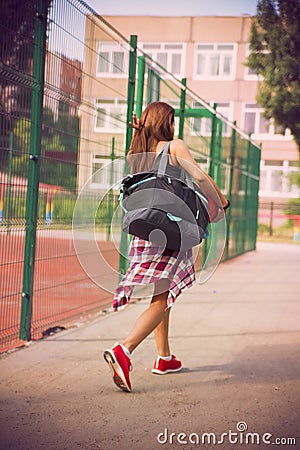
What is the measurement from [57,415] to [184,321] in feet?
11.5

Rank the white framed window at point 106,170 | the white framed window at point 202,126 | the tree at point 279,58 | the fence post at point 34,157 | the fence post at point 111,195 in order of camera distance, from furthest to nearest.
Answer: the tree at point 279,58 → the white framed window at point 202,126 → the fence post at point 111,195 → the white framed window at point 106,170 → the fence post at point 34,157

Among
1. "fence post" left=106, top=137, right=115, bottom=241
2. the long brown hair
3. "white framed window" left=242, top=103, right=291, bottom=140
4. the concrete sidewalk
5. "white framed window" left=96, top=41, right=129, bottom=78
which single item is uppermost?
"white framed window" left=242, top=103, right=291, bottom=140

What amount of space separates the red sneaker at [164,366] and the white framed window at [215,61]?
35.3 meters

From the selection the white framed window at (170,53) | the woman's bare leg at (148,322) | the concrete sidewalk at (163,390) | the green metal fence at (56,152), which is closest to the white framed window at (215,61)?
the white framed window at (170,53)

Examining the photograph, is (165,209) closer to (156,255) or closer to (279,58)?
(156,255)

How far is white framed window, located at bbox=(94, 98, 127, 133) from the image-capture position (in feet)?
23.8

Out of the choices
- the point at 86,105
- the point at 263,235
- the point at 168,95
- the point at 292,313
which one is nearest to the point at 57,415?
the point at 86,105

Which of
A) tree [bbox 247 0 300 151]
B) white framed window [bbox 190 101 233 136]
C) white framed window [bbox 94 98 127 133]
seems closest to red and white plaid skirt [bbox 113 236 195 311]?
white framed window [bbox 94 98 127 133]

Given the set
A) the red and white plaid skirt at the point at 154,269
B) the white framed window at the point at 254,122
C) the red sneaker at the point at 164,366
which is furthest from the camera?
the white framed window at the point at 254,122

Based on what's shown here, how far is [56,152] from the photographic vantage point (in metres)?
6.16

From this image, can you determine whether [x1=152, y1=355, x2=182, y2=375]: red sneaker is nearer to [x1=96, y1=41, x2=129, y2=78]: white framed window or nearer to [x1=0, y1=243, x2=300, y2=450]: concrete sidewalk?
[x1=0, y1=243, x2=300, y2=450]: concrete sidewalk

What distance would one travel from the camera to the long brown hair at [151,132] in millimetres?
4691

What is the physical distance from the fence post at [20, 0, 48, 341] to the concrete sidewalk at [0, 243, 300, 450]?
0.44 metres

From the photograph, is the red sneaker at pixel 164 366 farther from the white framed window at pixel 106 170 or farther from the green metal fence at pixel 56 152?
the white framed window at pixel 106 170
